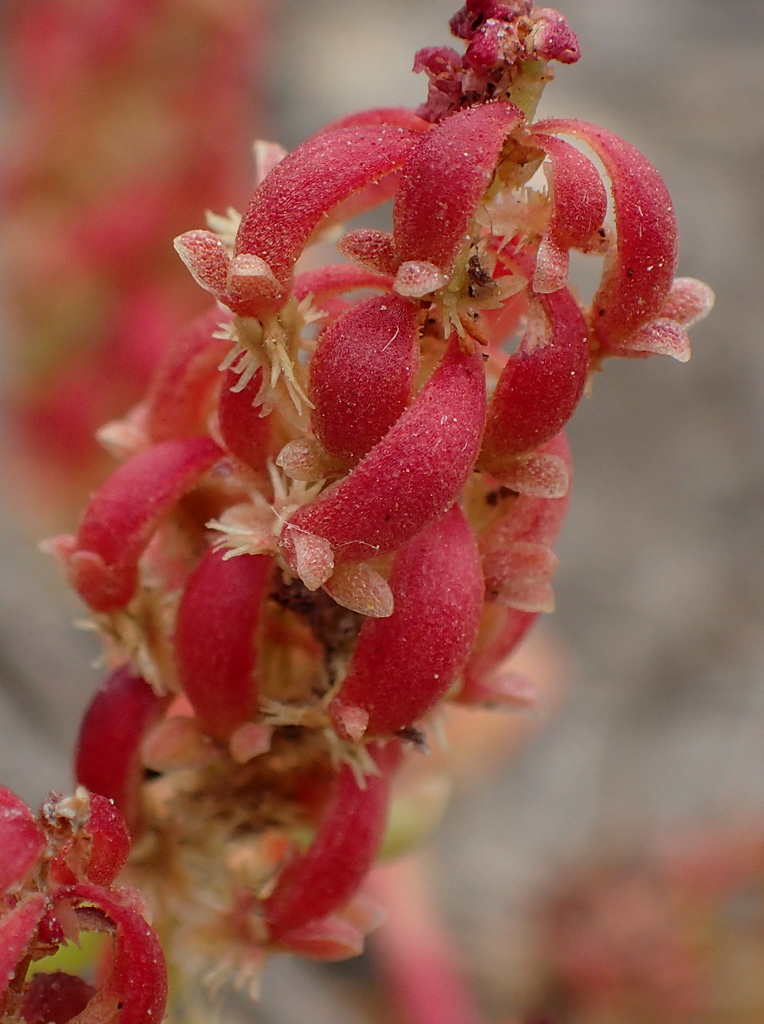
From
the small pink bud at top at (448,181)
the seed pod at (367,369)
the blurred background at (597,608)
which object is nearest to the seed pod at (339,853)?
the seed pod at (367,369)

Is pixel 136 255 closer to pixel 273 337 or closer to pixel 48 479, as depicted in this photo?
pixel 48 479

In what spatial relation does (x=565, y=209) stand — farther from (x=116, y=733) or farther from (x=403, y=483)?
(x=116, y=733)

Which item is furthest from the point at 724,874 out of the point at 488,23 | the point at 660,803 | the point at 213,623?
the point at 488,23

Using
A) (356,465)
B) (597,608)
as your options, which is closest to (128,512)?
(356,465)

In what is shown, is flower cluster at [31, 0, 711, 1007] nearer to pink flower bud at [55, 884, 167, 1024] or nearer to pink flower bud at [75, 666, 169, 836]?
pink flower bud at [75, 666, 169, 836]

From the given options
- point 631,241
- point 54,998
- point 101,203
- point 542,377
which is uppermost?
point 101,203

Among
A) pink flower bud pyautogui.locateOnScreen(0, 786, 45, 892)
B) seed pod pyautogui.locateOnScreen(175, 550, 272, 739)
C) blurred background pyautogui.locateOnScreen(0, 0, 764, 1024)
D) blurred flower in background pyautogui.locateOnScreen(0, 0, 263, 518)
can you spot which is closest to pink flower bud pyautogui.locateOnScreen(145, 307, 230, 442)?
seed pod pyautogui.locateOnScreen(175, 550, 272, 739)

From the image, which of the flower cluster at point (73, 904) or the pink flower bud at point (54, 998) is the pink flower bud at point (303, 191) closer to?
the flower cluster at point (73, 904)
